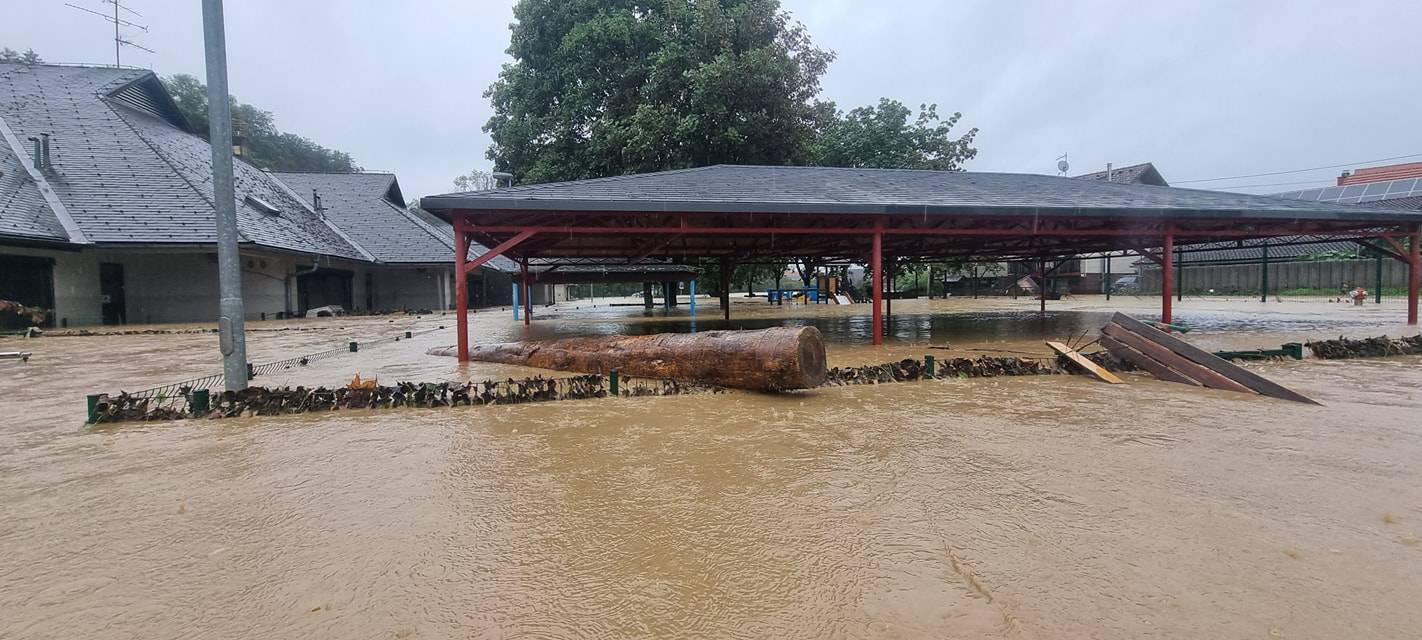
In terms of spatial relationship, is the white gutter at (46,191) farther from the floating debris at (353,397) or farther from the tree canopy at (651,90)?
the floating debris at (353,397)

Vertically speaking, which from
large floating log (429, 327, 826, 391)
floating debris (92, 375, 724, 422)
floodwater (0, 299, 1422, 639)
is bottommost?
floodwater (0, 299, 1422, 639)

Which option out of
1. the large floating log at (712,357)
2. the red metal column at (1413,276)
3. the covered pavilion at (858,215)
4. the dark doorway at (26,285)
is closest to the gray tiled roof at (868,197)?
the covered pavilion at (858,215)

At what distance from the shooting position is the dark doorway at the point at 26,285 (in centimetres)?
1495

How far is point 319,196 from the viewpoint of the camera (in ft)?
89.9

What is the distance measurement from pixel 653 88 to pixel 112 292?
18.0 m

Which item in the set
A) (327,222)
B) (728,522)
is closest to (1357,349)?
(728,522)

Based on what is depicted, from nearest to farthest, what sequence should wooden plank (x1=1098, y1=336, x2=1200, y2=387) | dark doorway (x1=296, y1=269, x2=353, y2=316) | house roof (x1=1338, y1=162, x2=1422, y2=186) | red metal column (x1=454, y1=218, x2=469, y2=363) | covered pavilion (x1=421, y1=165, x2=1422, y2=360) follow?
1. wooden plank (x1=1098, y1=336, x2=1200, y2=387)
2. red metal column (x1=454, y1=218, x2=469, y2=363)
3. covered pavilion (x1=421, y1=165, x2=1422, y2=360)
4. dark doorway (x1=296, y1=269, x2=353, y2=316)
5. house roof (x1=1338, y1=162, x2=1422, y2=186)

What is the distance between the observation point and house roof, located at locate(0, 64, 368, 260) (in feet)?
54.4

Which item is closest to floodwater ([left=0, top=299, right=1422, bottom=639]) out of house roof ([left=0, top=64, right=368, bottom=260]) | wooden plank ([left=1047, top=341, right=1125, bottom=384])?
wooden plank ([left=1047, top=341, right=1125, bottom=384])

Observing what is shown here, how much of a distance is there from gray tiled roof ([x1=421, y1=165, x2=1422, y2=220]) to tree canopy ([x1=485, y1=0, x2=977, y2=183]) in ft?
26.6

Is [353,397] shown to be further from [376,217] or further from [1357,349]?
[376,217]

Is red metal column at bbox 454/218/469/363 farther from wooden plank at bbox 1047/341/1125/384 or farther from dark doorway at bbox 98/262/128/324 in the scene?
dark doorway at bbox 98/262/128/324

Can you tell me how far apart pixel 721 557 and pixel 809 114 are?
23.0 meters

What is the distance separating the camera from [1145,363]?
22.1ft
